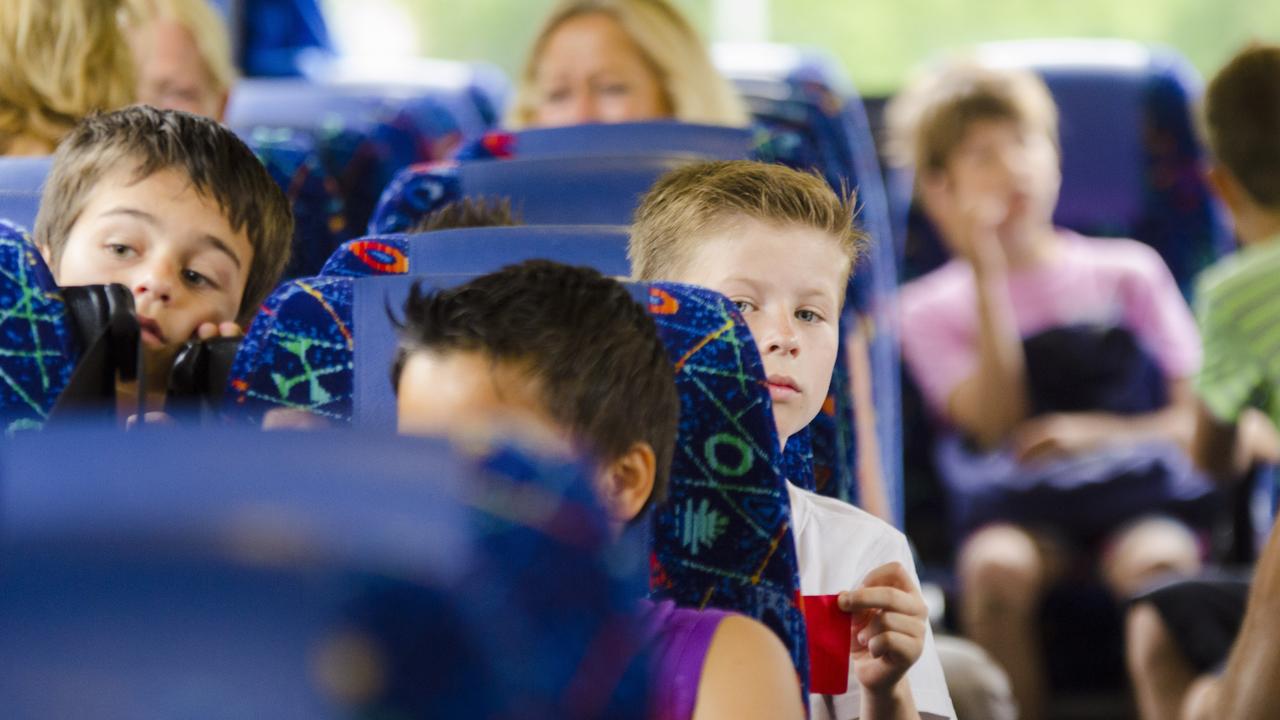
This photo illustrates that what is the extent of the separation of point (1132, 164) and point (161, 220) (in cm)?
237

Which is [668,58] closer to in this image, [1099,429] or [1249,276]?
[1249,276]

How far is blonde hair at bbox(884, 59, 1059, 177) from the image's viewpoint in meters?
3.20

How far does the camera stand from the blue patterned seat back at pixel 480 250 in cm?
126

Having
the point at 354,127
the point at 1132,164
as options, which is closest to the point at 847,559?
the point at 354,127

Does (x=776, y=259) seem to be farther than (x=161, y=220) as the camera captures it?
No

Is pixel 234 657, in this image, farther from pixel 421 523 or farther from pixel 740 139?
pixel 740 139

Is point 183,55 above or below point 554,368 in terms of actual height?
above

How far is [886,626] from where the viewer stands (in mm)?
1158

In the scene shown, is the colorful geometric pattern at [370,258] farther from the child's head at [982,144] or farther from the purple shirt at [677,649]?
the child's head at [982,144]

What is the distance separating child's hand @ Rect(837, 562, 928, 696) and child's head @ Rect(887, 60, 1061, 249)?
2139 millimetres

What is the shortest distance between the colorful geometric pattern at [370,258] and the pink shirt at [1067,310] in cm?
205

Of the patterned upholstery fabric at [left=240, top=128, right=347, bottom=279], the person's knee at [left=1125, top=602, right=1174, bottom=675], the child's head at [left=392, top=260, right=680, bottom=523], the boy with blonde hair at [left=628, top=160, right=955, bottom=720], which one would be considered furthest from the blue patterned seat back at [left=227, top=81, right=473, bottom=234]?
the person's knee at [left=1125, top=602, right=1174, bottom=675]

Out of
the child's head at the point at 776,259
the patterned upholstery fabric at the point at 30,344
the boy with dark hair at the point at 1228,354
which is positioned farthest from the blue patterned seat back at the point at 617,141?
the boy with dark hair at the point at 1228,354

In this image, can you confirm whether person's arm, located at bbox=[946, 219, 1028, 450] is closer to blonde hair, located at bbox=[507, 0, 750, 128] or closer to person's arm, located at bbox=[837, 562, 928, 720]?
blonde hair, located at bbox=[507, 0, 750, 128]
